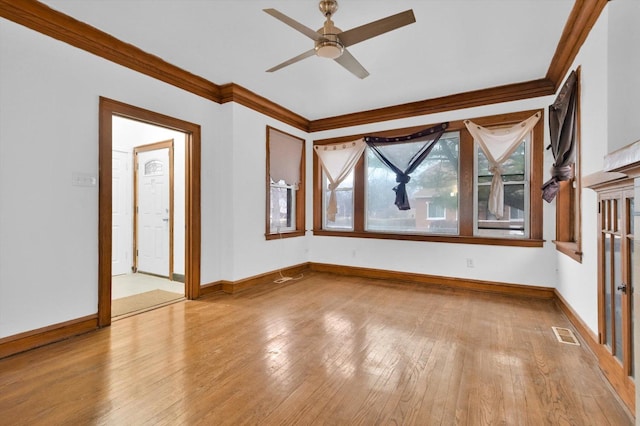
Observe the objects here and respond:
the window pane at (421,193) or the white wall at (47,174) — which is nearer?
the white wall at (47,174)

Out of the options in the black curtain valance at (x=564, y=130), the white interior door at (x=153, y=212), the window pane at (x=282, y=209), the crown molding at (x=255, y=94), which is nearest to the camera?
the crown molding at (x=255, y=94)

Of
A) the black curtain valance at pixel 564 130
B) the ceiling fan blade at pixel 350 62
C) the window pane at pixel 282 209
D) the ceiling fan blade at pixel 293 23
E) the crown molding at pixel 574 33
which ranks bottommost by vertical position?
the window pane at pixel 282 209

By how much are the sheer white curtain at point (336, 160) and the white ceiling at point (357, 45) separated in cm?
108

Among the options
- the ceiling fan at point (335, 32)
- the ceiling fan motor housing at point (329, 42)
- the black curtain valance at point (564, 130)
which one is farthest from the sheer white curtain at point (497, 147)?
the ceiling fan motor housing at point (329, 42)

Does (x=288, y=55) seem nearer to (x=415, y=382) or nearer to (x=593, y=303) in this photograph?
(x=415, y=382)

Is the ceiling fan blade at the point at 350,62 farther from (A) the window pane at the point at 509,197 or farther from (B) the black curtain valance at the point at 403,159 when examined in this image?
(A) the window pane at the point at 509,197

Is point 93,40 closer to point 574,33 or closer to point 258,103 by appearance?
point 258,103

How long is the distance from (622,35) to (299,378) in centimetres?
317

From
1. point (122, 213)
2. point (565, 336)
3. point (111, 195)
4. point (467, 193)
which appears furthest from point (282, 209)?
point (565, 336)

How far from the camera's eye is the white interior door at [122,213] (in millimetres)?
5047

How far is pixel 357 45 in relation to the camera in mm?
2896

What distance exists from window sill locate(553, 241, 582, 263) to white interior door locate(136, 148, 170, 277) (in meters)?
5.16

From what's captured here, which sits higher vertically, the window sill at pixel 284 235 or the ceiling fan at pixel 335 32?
the ceiling fan at pixel 335 32

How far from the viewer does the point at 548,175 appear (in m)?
3.68
